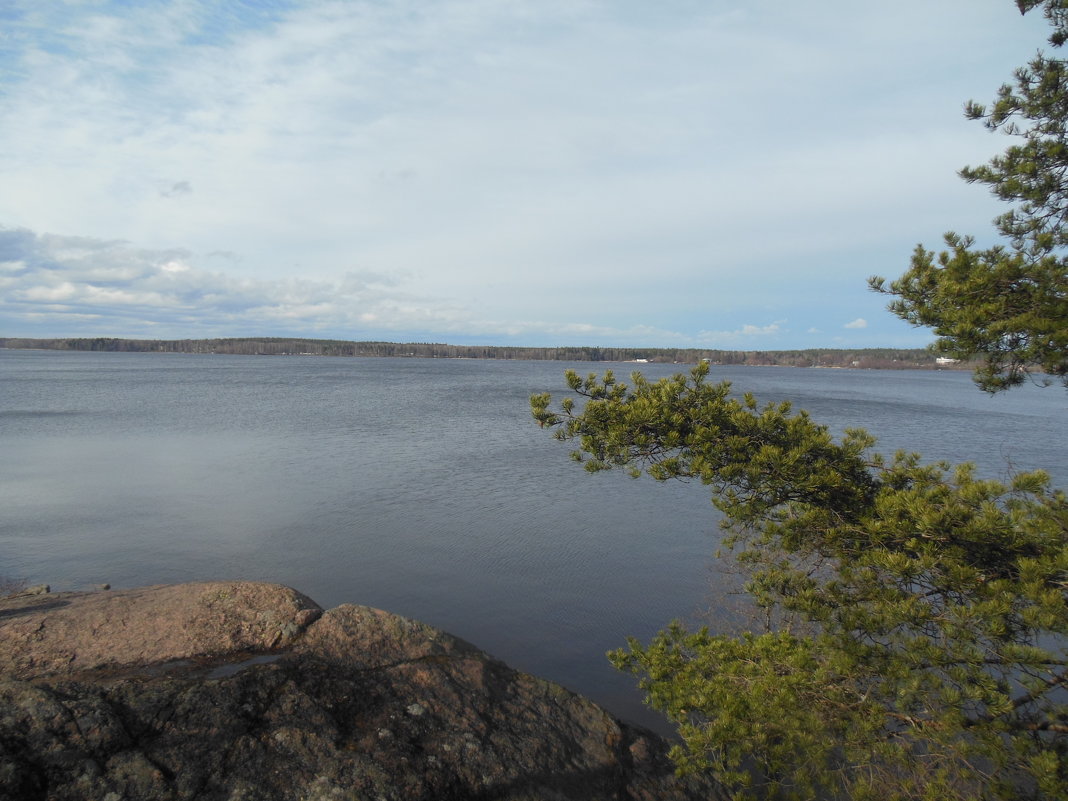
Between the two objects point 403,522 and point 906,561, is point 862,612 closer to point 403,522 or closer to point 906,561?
point 906,561

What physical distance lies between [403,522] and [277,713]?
34.1 feet

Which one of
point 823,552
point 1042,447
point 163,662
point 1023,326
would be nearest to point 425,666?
point 163,662

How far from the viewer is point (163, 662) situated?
20.6ft

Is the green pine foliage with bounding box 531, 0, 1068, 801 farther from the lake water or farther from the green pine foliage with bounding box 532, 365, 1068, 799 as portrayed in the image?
the lake water

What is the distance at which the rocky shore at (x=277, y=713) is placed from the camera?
172 inches

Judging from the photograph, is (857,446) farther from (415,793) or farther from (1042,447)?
(1042,447)

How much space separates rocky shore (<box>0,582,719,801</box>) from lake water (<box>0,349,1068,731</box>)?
6.91 ft

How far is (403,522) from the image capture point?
50.8ft

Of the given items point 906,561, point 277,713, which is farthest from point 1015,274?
point 277,713

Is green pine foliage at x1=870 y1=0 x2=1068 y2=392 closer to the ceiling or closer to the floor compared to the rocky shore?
closer to the ceiling

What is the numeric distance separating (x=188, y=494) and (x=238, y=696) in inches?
565

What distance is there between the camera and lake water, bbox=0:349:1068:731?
35.3 ft

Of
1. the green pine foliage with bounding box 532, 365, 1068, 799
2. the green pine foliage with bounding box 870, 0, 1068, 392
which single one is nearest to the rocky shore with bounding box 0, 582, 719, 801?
the green pine foliage with bounding box 532, 365, 1068, 799

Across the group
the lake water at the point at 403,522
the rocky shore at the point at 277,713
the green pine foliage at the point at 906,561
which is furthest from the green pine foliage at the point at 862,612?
the lake water at the point at 403,522
